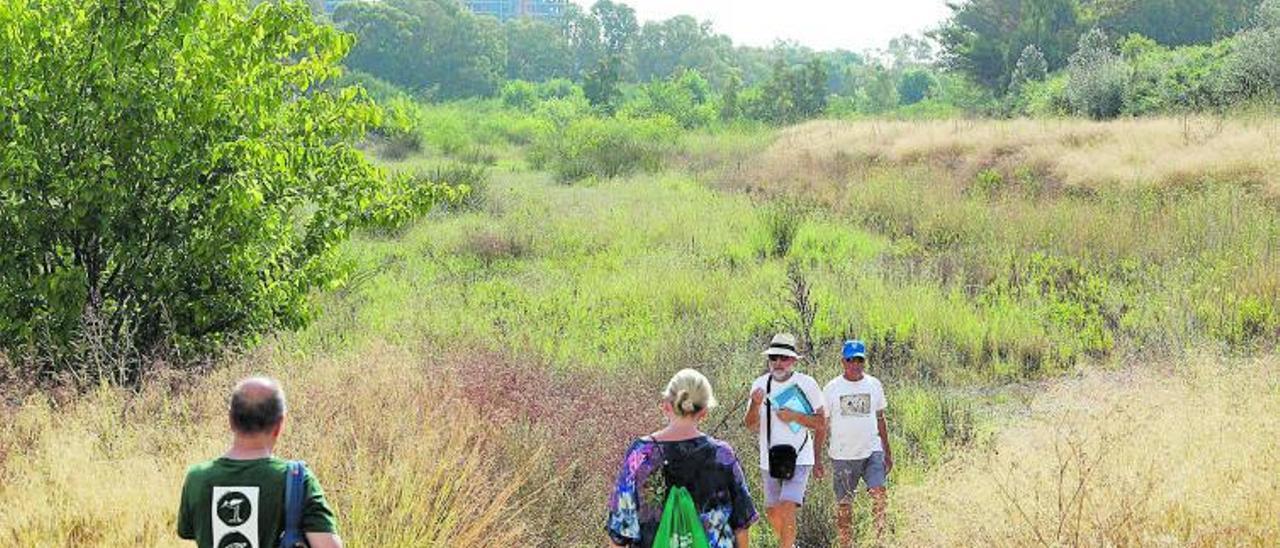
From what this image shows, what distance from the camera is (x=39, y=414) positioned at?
696 cm

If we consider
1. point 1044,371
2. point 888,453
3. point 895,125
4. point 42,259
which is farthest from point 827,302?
point 895,125

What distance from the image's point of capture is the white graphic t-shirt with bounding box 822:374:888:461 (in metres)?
6.87

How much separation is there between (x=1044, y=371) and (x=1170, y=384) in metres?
3.26

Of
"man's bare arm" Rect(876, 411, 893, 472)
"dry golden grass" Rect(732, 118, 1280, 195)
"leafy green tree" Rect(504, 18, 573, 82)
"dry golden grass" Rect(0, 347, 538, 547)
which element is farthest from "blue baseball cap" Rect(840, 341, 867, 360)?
"leafy green tree" Rect(504, 18, 573, 82)

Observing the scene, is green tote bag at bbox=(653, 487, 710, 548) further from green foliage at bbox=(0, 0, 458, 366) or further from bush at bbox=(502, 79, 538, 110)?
bush at bbox=(502, 79, 538, 110)

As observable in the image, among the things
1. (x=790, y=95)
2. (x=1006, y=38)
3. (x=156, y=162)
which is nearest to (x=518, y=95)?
(x=790, y=95)

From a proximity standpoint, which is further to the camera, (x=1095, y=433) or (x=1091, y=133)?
(x=1091, y=133)

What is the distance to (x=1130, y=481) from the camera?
19.0 feet

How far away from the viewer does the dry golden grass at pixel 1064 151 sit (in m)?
→ 18.9

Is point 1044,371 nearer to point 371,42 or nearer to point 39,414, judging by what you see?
point 39,414

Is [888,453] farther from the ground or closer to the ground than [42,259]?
closer to the ground

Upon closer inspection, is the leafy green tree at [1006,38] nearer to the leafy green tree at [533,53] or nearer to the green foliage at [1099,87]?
the green foliage at [1099,87]

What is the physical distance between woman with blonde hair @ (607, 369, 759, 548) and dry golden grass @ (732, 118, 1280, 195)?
14.9m

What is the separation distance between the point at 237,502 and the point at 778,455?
3325 millimetres
